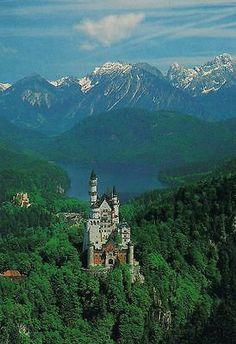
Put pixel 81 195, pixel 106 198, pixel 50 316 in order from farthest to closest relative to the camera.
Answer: pixel 81 195 → pixel 106 198 → pixel 50 316

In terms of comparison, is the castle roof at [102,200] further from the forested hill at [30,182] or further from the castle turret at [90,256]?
the forested hill at [30,182]

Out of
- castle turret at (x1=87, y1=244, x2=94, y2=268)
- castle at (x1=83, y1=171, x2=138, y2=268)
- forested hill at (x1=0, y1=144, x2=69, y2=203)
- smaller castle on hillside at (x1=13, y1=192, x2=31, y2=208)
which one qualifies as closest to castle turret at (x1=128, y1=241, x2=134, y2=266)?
castle at (x1=83, y1=171, x2=138, y2=268)

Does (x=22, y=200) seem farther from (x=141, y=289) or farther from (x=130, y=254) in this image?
(x=141, y=289)

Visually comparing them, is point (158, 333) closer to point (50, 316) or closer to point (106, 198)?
point (50, 316)

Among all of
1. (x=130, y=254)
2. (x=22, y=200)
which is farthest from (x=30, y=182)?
(x=130, y=254)

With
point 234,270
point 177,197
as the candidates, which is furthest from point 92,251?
point 177,197

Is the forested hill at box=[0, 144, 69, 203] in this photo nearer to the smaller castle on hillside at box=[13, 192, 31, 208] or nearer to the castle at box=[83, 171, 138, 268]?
the smaller castle on hillside at box=[13, 192, 31, 208]

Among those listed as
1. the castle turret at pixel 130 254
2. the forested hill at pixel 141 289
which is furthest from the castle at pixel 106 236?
the forested hill at pixel 141 289
